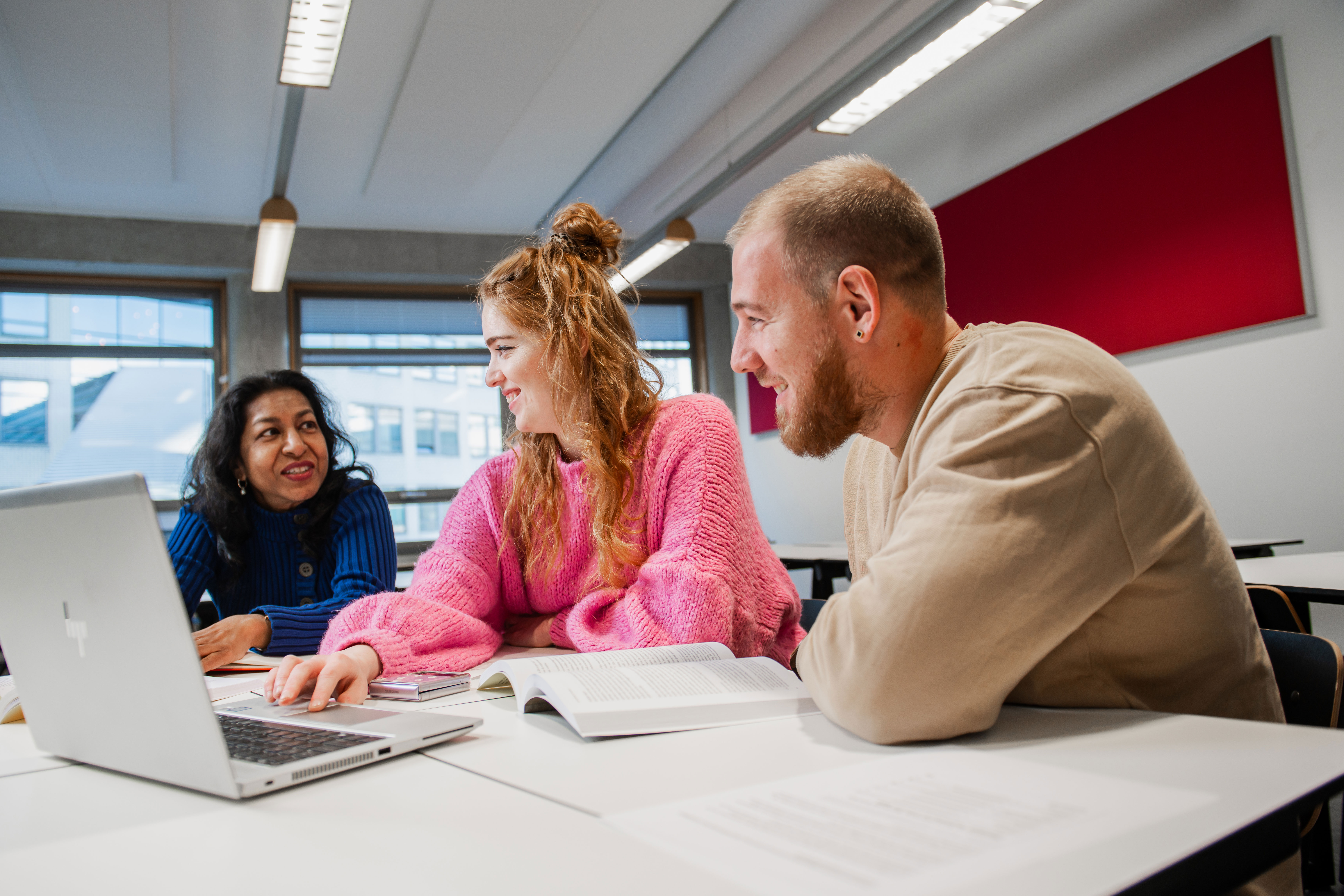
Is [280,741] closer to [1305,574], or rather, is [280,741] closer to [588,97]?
[1305,574]

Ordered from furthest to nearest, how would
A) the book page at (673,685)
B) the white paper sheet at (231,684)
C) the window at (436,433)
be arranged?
the window at (436,433) < the white paper sheet at (231,684) < the book page at (673,685)

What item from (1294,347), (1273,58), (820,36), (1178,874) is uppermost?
(820,36)

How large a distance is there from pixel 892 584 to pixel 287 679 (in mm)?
736

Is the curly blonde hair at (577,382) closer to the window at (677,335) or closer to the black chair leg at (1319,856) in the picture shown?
the black chair leg at (1319,856)

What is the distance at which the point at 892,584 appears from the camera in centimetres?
77

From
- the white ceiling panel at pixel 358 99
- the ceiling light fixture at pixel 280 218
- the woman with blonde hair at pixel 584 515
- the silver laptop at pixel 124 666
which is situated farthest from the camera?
the ceiling light fixture at pixel 280 218

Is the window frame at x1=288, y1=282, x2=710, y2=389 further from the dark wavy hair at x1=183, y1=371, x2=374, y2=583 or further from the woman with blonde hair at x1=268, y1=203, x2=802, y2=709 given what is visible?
the woman with blonde hair at x1=268, y1=203, x2=802, y2=709

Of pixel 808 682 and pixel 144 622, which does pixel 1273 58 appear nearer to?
pixel 808 682

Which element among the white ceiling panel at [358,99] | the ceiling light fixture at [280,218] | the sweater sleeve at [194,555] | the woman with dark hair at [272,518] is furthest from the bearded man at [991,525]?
the ceiling light fixture at [280,218]

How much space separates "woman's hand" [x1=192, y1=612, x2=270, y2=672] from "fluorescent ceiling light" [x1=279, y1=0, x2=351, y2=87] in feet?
6.83

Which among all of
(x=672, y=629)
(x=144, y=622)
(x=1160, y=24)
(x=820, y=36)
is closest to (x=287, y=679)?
(x=144, y=622)

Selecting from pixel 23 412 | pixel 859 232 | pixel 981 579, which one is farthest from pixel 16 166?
pixel 981 579

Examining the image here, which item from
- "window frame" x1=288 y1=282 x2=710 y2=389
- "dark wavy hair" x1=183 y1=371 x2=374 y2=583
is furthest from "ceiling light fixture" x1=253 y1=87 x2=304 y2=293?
"dark wavy hair" x1=183 y1=371 x2=374 y2=583

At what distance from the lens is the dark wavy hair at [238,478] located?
7.04 ft
